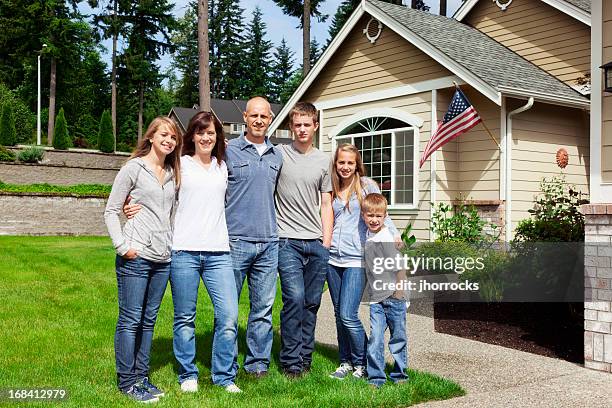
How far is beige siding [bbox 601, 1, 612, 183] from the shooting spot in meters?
5.39

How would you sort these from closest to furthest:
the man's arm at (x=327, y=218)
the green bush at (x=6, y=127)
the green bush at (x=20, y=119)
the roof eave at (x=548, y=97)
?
the man's arm at (x=327, y=218)
the roof eave at (x=548, y=97)
the green bush at (x=6, y=127)
the green bush at (x=20, y=119)

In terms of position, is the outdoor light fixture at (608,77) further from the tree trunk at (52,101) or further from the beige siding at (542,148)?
the tree trunk at (52,101)

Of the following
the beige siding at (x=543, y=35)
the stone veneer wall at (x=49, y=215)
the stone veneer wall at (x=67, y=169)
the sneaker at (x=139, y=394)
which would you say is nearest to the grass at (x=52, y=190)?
the stone veneer wall at (x=49, y=215)

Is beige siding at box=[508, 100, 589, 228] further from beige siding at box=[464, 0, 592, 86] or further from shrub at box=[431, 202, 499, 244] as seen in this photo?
beige siding at box=[464, 0, 592, 86]

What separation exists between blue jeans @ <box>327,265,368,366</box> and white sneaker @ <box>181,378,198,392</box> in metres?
1.18

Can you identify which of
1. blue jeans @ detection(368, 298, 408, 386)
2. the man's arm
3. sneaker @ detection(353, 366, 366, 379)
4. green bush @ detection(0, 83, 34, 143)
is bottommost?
sneaker @ detection(353, 366, 366, 379)

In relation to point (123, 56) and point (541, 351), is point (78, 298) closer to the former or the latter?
point (541, 351)

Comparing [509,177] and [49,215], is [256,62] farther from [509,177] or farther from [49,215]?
[509,177]

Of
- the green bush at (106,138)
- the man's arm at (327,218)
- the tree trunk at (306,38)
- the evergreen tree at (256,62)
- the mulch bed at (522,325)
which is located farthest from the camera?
the evergreen tree at (256,62)

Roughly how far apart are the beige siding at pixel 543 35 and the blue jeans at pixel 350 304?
28.9 feet

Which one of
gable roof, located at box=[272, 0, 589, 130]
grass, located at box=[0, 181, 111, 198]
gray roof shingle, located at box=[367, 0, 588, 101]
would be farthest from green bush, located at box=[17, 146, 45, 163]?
gray roof shingle, located at box=[367, 0, 588, 101]

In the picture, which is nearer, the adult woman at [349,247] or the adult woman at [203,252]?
the adult woman at [203,252]

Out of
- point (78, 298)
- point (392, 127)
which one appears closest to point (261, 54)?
point (392, 127)

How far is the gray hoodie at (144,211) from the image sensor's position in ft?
13.7
